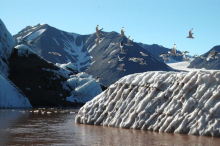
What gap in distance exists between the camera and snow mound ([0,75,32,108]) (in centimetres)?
6662

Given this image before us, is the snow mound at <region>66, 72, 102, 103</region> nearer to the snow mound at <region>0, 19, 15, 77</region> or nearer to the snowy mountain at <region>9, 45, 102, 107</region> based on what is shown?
the snowy mountain at <region>9, 45, 102, 107</region>

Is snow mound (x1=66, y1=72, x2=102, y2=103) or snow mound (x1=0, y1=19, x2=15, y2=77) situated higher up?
snow mound (x1=0, y1=19, x2=15, y2=77)

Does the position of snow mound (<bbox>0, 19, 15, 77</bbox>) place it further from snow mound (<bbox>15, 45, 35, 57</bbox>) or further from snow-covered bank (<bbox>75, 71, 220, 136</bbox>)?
snow-covered bank (<bbox>75, 71, 220, 136</bbox>)

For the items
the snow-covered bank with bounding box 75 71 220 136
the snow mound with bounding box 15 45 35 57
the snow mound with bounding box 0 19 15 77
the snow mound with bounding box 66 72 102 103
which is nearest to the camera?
the snow-covered bank with bounding box 75 71 220 136

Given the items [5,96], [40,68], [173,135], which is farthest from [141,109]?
[40,68]

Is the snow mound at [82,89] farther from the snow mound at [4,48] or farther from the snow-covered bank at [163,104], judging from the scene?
the snow-covered bank at [163,104]

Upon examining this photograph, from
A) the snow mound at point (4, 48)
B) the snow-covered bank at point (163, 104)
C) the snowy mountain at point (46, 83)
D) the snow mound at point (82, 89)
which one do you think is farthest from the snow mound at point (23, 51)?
the snow-covered bank at point (163, 104)

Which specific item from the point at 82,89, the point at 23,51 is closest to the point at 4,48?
the point at 23,51

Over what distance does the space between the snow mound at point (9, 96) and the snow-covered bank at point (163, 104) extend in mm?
44441

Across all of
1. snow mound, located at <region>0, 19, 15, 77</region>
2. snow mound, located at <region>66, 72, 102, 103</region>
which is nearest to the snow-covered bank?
snow mound, located at <region>66, 72, 102, 103</region>

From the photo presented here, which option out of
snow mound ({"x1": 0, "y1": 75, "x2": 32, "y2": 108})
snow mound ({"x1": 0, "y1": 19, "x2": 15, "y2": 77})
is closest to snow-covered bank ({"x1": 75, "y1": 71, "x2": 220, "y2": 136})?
snow mound ({"x1": 0, "y1": 75, "x2": 32, "y2": 108})

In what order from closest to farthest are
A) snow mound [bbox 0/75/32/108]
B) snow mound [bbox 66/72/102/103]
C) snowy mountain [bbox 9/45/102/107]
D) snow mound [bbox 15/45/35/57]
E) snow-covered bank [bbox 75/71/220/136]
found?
1. snow-covered bank [bbox 75/71/220/136]
2. snow mound [bbox 0/75/32/108]
3. snowy mountain [bbox 9/45/102/107]
4. snow mound [bbox 66/72/102/103]
5. snow mound [bbox 15/45/35/57]

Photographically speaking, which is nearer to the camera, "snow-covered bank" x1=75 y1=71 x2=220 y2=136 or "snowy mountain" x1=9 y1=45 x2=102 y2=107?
"snow-covered bank" x1=75 y1=71 x2=220 y2=136

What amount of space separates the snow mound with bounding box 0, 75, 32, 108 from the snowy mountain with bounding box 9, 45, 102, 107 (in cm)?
1431
